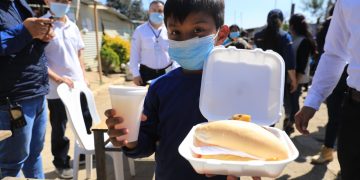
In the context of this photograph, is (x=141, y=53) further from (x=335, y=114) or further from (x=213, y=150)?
(x=213, y=150)

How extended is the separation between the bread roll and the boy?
0.46 metres

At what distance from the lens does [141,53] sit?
477 cm

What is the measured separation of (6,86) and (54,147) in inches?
69.3

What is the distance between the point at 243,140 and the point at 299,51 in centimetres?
489

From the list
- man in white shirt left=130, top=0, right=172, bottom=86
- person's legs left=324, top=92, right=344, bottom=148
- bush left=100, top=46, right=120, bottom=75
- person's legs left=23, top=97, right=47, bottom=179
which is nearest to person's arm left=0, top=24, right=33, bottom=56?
person's legs left=23, top=97, right=47, bottom=179

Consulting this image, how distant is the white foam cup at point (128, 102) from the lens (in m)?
1.11

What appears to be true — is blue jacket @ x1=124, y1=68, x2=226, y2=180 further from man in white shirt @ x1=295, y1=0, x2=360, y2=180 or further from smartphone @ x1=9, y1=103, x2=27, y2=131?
smartphone @ x1=9, y1=103, x2=27, y2=131

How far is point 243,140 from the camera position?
0.92m

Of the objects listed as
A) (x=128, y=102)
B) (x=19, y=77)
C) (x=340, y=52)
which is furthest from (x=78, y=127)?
(x=340, y=52)

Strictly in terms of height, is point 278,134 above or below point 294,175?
above

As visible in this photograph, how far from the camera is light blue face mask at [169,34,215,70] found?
4.63 feet

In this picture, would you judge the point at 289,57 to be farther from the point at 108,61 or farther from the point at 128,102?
the point at 108,61

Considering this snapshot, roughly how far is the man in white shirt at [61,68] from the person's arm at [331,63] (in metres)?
2.55

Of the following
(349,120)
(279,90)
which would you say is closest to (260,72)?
(279,90)
